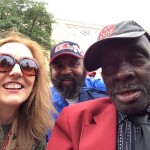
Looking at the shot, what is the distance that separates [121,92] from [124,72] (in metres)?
0.12

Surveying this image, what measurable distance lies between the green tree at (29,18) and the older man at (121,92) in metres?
16.9

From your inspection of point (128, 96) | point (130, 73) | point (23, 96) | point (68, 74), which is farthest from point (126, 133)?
point (68, 74)

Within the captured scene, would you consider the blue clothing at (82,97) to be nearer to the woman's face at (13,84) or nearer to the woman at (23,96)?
the woman at (23,96)

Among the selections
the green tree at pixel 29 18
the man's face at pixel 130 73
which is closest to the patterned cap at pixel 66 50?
the man's face at pixel 130 73

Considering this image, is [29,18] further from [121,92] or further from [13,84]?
[121,92]

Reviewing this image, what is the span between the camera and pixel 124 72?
1.72 metres

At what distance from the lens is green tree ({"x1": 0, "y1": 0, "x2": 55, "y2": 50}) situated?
1923 centimetres

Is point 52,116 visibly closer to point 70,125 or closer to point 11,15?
point 70,125

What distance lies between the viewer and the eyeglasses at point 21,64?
7.57 ft

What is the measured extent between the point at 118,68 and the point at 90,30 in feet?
89.6

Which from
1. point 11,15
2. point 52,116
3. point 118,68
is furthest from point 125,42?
point 11,15

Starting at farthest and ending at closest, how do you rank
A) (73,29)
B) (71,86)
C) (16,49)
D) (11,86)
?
(73,29) → (71,86) → (16,49) → (11,86)

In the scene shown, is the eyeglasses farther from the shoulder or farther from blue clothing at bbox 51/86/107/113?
blue clothing at bbox 51/86/107/113

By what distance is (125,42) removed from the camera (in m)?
1.74
